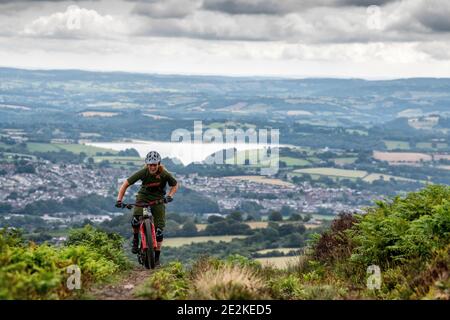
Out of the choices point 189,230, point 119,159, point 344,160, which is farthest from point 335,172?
point 189,230

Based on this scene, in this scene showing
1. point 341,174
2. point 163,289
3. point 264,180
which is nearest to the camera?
point 163,289

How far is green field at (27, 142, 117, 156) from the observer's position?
173 m

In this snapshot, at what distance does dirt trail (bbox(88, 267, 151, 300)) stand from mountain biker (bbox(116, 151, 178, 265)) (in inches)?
47.6

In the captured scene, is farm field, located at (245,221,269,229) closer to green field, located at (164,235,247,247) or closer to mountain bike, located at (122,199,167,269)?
green field, located at (164,235,247,247)

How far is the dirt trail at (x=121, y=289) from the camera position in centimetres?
974

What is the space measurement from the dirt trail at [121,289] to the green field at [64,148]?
521 feet

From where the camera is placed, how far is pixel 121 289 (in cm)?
1072

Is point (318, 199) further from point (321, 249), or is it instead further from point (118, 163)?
point (321, 249)

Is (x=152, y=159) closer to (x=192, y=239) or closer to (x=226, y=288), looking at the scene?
(x=226, y=288)

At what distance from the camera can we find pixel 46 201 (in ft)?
398

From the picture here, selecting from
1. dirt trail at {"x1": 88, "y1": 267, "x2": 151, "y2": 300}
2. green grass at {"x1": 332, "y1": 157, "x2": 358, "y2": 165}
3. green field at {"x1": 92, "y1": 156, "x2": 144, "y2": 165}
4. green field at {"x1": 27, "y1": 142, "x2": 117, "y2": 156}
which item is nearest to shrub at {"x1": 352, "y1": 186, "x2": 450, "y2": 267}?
dirt trail at {"x1": 88, "y1": 267, "x2": 151, "y2": 300}

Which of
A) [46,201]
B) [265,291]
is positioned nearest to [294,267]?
[265,291]

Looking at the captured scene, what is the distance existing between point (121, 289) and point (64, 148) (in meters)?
165
